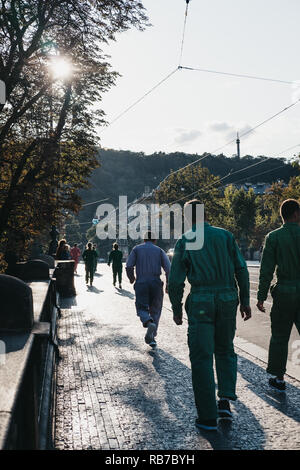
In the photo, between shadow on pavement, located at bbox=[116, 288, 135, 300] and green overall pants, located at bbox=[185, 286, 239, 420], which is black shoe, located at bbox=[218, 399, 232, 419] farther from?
shadow on pavement, located at bbox=[116, 288, 135, 300]

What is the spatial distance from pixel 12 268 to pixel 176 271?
196 inches

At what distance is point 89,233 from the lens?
128m

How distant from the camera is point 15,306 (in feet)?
11.2

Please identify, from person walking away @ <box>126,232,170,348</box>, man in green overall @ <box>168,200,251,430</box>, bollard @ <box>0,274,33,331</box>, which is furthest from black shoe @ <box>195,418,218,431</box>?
person walking away @ <box>126,232,170,348</box>

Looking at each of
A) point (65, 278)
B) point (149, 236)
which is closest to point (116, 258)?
point (65, 278)

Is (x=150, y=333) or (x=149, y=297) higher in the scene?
(x=149, y=297)

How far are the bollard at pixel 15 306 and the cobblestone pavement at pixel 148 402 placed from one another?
94 cm

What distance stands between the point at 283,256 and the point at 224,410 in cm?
160

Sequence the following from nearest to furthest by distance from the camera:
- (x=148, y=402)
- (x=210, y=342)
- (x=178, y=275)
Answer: (x=210, y=342) → (x=178, y=275) → (x=148, y=402)

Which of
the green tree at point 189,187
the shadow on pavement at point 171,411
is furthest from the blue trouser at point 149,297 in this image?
the green tree at point 189,187

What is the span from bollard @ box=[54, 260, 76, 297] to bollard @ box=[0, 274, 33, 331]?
11565 mm

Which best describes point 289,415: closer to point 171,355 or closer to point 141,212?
point 171,355

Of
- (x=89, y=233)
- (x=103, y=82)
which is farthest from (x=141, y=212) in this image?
(x=103, y=82)

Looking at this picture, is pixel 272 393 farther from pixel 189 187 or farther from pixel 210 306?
pixel 189 187
